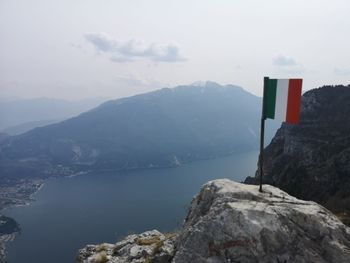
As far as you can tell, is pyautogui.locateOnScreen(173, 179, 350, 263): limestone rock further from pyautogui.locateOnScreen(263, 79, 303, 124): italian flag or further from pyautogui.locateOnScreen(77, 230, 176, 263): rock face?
pyautogui.locateOnScreen(263, 79, 303, 124): italian flag

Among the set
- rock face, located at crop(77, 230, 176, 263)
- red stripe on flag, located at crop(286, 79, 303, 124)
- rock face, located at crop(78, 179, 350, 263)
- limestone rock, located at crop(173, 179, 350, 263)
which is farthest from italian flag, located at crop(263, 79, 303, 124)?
rock face, located at crop(77, 230, 176, 263)

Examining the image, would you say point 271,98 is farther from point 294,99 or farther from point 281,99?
point 294,99

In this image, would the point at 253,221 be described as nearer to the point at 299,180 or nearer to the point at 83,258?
the point at 83,258

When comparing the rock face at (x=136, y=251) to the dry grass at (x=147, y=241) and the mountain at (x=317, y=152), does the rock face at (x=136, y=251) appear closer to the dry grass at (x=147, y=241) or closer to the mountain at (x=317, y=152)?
the dry grass at (x=147, y=241)

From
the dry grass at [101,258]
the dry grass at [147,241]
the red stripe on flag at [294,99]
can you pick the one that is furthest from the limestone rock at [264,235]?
the dry grass at [101,258]

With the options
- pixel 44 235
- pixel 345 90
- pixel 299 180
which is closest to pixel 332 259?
pixel 299 180
